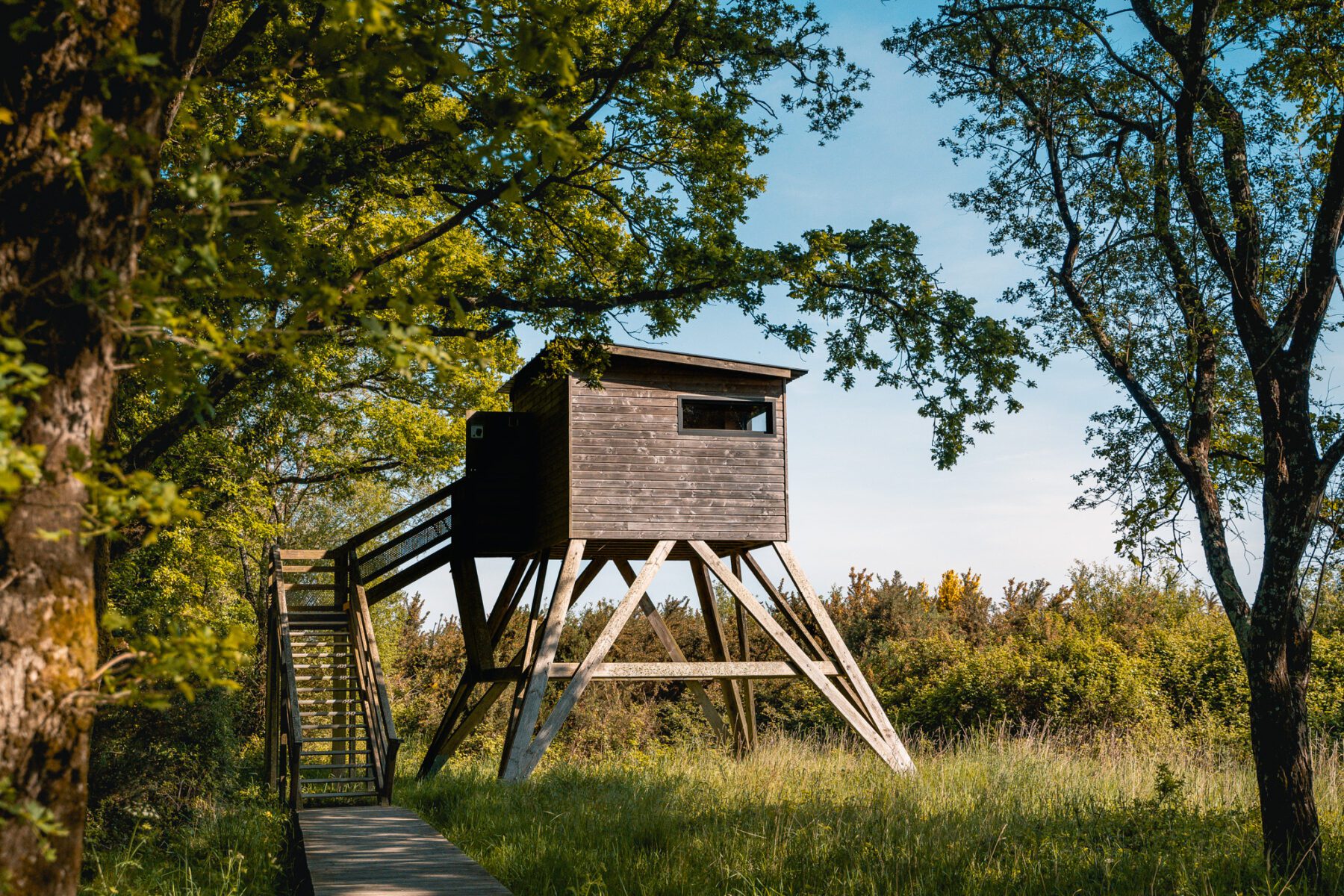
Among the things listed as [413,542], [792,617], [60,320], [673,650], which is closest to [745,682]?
[673,650]

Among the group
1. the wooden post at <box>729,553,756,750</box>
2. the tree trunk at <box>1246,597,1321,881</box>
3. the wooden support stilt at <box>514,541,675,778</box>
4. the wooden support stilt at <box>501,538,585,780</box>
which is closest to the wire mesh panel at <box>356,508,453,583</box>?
the wooden support stilt at <box>501,538,585,780</box>

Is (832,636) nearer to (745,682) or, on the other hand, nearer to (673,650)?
(745,682)

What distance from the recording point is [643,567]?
621 inches

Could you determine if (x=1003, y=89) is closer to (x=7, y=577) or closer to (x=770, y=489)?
(x=770, y=489)

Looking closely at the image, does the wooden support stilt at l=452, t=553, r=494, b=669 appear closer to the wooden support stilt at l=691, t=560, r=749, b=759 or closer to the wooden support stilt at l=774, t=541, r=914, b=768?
the wooden support stilt at l=691, t=560, r=749, b=759

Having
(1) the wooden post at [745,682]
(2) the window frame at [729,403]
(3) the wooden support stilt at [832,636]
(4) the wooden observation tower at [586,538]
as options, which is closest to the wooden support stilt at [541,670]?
(4) the wooden observation tower at [586,538]

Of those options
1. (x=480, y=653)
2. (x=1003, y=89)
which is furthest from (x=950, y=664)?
(x=1003, y=89)

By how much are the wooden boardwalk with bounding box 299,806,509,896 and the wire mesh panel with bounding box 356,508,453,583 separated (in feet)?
19.7

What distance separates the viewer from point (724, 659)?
17859 millimetres

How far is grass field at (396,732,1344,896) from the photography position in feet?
25.0

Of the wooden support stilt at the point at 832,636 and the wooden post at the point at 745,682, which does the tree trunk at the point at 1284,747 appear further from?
the wooden post at the point at 745,682

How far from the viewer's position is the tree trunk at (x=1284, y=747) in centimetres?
793

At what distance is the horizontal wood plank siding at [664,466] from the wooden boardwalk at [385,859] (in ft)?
17.8

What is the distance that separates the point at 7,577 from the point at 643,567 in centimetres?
1232
